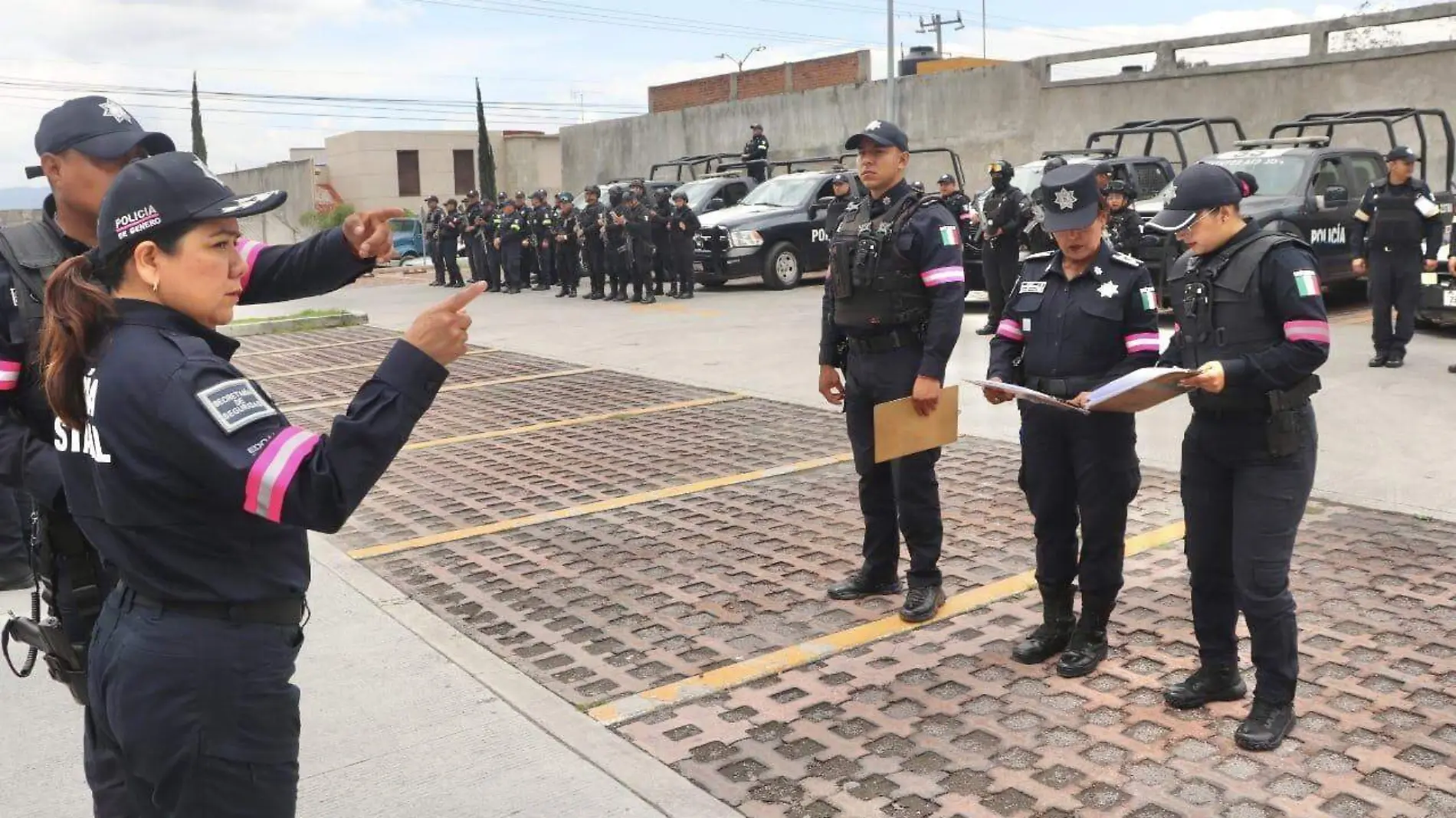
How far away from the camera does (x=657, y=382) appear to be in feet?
35.0

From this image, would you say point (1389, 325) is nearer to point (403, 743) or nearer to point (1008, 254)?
point (1008, 254)

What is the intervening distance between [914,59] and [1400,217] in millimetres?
30111

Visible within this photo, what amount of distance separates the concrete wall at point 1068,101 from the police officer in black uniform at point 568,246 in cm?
1095

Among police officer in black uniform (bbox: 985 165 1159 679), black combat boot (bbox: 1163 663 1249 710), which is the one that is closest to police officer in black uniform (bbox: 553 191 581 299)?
police officer in black uniform (bbox: 985 165 1159 679)

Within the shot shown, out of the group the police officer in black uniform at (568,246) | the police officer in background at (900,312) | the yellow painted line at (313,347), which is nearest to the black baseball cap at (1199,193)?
the police officer in background at (900,312)

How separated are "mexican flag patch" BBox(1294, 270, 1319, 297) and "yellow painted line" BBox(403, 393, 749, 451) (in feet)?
19.7

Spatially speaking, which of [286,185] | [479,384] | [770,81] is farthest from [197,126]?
[479,384]

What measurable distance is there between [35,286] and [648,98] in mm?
40519

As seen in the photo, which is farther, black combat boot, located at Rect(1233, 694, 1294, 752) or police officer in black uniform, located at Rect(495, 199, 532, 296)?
police officer in black uniform, located at Rect(495, 199, 532, 296)

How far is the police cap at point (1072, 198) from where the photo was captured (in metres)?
4.06

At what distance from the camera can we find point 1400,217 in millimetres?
9820

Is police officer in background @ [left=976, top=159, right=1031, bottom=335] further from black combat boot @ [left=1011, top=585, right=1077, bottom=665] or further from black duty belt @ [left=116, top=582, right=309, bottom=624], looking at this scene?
black duty belt @ [left=116, top=582, right=309, bottom=624]

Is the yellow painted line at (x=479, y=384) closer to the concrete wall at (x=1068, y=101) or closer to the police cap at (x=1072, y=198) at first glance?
the police cap at (x=1072, y=198)

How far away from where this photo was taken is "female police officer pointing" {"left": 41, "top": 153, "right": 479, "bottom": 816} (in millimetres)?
2035
